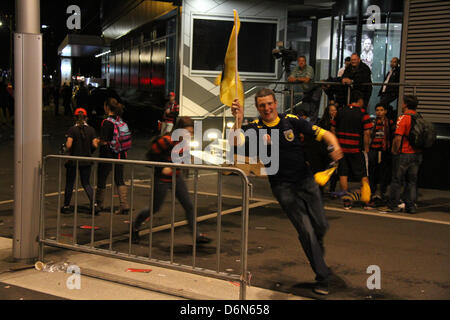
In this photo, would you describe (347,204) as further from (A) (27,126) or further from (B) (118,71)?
(B) (118,71)

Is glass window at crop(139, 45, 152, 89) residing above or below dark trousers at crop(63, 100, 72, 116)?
above

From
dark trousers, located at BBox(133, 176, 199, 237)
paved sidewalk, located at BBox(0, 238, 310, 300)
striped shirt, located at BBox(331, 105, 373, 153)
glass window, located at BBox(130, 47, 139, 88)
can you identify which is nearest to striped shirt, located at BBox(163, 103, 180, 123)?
striped shirt, located at BBox(331, 105, 373, 153)

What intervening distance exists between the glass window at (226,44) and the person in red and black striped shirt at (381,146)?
8186 millimetres

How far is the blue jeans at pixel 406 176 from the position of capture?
944 cm

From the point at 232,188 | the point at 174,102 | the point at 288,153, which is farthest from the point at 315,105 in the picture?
the point at 288,153

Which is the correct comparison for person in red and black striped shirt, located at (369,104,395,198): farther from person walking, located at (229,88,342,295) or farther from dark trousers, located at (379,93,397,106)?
person walking, located at (229,88,342,295)

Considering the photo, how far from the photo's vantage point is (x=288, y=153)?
5363mm

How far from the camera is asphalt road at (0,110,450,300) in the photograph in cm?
565

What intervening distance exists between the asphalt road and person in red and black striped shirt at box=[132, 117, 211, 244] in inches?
8.8

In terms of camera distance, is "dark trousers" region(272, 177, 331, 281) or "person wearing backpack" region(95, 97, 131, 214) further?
"person wearing backpack" region(95, 97, 131, 214)

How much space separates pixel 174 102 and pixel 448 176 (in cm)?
821

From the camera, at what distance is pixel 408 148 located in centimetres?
939

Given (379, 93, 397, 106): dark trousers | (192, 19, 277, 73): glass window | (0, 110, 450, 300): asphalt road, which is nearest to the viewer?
(0, 110, 450, 300): asphalt road
